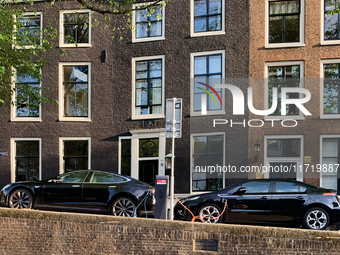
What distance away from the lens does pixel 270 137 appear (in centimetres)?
2055

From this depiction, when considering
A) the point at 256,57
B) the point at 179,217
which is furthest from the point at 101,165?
the point at 179,217

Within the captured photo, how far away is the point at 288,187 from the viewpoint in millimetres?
12688

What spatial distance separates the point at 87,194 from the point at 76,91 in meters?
9.81

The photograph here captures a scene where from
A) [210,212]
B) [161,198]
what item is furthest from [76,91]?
[161,198]

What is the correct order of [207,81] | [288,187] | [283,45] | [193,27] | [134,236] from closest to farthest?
[134,236] < [288,187] < [283,45] < [207,81] < [193,27]

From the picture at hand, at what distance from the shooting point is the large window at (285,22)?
20750 millimetres

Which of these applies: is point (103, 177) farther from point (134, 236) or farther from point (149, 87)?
point (149, 87)

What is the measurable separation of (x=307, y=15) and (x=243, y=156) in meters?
6.45

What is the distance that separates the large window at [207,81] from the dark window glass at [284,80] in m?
2.06

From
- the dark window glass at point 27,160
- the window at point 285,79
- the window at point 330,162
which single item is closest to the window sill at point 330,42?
the window at point 285,79

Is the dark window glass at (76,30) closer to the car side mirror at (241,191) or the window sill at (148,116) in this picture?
the window sill at (148,116)

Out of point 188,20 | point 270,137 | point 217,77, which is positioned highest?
point 188,20

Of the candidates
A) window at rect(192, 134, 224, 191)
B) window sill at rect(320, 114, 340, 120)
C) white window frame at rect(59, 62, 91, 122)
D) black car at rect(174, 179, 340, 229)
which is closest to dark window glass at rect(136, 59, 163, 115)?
white window frame at rect(59, 62, 91, 122)

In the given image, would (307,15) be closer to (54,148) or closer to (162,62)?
(162,62)
